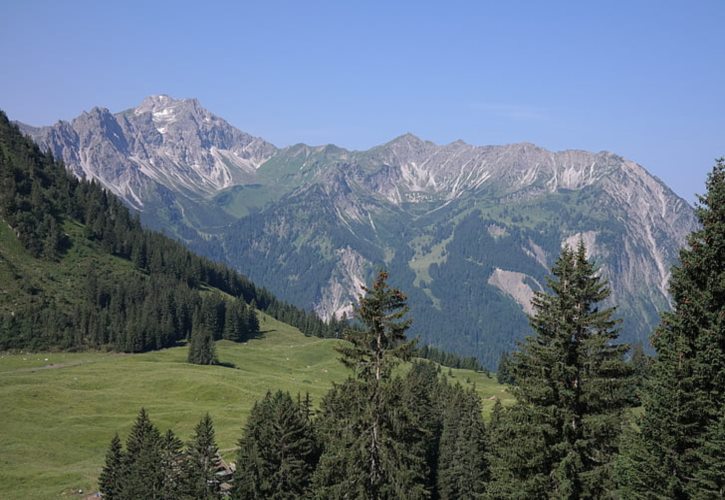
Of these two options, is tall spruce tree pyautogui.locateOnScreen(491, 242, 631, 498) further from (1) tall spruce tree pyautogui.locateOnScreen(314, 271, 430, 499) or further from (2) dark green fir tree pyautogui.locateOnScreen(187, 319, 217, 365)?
(2) dark green fir tree pyautogui.locateOnScreen(187, 319, 217, 365)

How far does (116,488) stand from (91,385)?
62.3 meters

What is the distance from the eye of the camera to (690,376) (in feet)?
74.4

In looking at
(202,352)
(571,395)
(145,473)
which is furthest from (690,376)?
(202,352)

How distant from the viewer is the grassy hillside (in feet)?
261

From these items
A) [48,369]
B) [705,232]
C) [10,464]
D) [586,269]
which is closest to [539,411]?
[586,269]

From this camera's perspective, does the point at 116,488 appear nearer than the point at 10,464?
Yes

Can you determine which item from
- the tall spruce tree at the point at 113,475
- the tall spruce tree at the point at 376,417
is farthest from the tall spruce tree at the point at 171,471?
the tall spruce tree at the point at 376,417

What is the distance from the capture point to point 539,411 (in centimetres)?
2545

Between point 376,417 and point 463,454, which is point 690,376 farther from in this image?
point 463,454

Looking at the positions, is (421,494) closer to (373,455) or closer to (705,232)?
(373,455)

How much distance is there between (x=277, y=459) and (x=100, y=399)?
61.3m

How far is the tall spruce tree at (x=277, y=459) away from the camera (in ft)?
190

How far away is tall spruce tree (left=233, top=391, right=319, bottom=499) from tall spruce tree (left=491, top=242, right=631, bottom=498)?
116 ft

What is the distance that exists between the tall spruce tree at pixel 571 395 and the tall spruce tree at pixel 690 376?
6.13 ft
